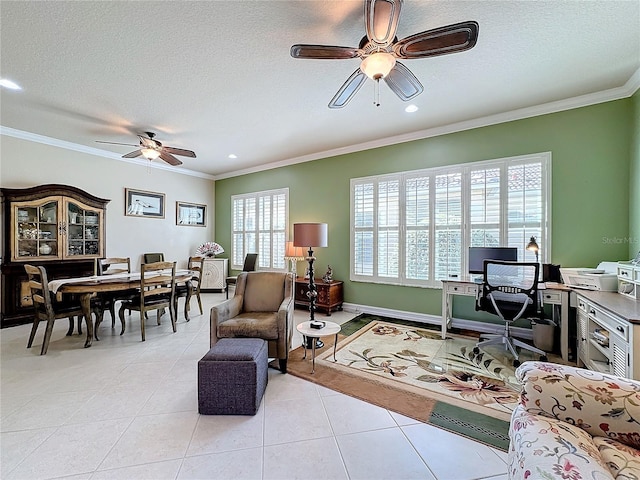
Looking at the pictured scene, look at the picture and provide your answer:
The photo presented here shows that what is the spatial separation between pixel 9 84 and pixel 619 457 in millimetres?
5217

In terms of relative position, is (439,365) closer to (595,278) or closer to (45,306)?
(595,278)

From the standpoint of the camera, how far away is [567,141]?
10.8ft

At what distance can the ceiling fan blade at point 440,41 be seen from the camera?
Answer: 1.62 metres

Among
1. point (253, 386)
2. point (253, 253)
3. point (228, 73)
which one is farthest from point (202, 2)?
point (253, 253)

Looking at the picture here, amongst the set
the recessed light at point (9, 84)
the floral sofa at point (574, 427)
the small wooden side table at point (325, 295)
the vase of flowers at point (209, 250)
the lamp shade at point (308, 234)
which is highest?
the recessed light at point (9, 84)

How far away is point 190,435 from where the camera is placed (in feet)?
5.91

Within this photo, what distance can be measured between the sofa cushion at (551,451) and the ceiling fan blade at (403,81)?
87.9 inches

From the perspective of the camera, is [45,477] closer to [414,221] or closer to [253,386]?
[253,386]

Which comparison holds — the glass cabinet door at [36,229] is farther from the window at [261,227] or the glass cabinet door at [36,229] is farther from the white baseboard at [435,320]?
the white baseboard at [435,320]

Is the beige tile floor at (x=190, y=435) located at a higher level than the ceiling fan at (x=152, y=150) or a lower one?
lower

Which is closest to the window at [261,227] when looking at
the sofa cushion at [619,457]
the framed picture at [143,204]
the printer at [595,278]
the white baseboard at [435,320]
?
the framed picture at [143,204]

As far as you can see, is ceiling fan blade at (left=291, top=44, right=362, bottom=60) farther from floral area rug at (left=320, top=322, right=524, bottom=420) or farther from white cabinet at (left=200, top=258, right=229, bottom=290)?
white cabinet at (left=200, top=258, right=229, bottom=290)

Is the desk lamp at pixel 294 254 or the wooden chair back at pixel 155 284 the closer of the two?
the wooden chair back at pixel 155 284

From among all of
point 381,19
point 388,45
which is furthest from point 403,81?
point 381,19
